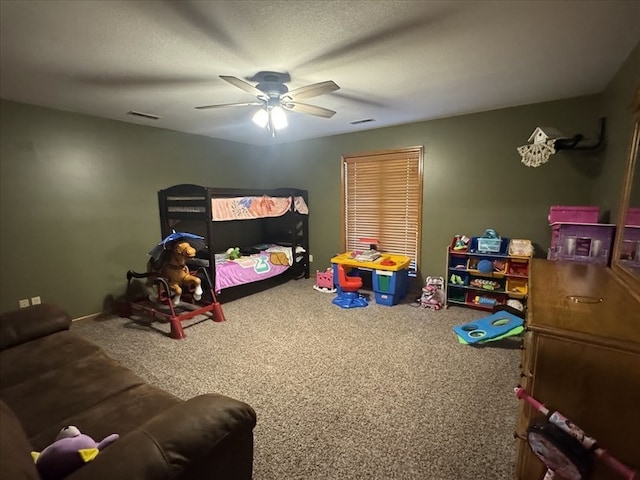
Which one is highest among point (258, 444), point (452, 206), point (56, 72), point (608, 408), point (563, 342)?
point (56, 72)

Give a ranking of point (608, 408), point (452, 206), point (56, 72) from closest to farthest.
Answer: point (608, 408) < point (56, 72) < point (452, 206)

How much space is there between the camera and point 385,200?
14.4 ft

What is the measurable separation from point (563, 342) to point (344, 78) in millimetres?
2365

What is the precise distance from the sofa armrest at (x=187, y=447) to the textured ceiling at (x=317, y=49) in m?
1.88

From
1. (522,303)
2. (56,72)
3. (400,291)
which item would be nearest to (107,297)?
(56,72)

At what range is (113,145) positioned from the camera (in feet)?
12.0

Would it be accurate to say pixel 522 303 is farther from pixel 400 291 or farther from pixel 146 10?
pixel 146 10

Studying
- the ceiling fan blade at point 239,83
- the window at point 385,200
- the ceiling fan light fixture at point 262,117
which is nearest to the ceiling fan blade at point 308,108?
the ceiling fan light fixture at point 262,117

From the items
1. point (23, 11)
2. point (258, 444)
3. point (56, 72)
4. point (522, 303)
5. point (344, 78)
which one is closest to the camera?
point (23, 11)

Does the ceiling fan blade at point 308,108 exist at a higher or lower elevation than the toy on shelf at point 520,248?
higher

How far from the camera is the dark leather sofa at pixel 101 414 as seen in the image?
2.67 ft

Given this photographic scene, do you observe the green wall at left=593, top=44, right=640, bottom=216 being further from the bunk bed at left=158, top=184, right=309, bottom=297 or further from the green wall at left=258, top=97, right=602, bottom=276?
the bunk bed at left=158, top=184, right=309, bottom=297

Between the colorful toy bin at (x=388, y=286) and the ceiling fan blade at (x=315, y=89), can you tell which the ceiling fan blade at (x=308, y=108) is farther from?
the colorful toy bin at (x=388, y=286)

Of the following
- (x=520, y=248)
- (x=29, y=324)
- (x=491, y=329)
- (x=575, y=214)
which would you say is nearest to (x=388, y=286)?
(x=491, y=329)
